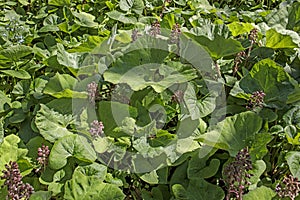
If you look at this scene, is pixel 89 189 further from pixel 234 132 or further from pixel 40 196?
pixel 234 132

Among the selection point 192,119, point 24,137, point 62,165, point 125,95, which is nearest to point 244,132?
point 192,119

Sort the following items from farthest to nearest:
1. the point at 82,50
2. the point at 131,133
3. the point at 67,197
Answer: the point at 82,50, the point at 131,133, the point at 67,197

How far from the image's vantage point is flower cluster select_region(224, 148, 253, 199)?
143 centimetres

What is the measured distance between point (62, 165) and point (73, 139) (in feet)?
0.31

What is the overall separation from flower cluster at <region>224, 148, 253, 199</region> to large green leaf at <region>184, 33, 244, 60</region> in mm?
546

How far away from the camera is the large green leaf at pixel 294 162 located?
149cm

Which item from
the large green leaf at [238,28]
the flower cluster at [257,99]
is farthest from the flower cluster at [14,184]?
the large green leaf at [238,28]

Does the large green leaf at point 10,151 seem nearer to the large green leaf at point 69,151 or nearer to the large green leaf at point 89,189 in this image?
the large green leaf at point 69,151

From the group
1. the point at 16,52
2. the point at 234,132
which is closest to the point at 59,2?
the point at 16,52

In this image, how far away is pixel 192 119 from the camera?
5.52 ft

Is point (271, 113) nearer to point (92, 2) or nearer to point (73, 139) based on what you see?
point (73, 139)

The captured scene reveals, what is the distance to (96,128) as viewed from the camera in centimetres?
161

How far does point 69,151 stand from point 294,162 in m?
0.71

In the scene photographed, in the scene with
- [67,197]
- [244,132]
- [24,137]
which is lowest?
[24,137]
